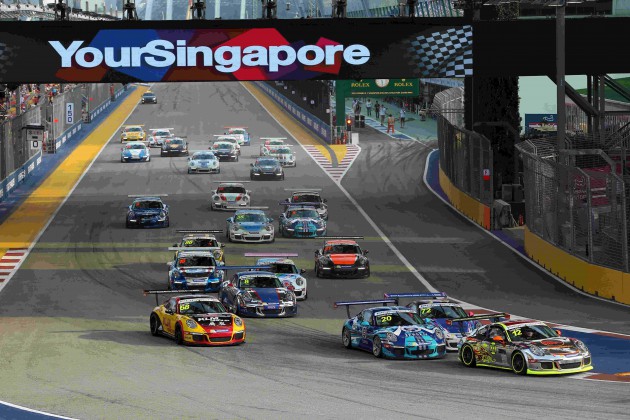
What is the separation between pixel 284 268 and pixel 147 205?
17.0m

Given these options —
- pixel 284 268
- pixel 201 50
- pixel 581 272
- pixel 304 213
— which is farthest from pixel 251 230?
pixel 581 272

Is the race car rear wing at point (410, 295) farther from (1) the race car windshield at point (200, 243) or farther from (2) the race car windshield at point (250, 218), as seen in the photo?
(2) the race car windshield at point (250, 218)

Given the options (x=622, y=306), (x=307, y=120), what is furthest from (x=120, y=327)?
(x=307, y=120)

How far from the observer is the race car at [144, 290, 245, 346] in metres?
31.3

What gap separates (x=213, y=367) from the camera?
27.9 metres

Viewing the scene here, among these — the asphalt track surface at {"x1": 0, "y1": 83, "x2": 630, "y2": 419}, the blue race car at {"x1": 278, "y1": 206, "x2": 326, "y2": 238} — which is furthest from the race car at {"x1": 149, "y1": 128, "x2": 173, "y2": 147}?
the blue race car at {"x1": 278, "y1": 206, "x2": 326, "y2": 238}

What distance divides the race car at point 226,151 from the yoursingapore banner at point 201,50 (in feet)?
109

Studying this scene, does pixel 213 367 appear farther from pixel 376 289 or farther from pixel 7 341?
pixel 376 289

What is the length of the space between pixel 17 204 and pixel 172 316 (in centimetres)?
3366

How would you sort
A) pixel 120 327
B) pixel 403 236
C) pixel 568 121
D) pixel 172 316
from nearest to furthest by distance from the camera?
1. pixel 172 316
2. pixel 120 327
3. pixel 403 236
4. pixel 568 121

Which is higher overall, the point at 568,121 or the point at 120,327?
the point at 568,121

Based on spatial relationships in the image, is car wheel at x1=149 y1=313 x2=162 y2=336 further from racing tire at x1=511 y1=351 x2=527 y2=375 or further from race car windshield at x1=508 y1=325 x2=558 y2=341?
racing tire at x1=511 y1=351 x2=527 y2=375

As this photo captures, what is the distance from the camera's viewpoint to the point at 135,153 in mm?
80625

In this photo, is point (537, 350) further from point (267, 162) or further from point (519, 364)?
point (267, 162)
